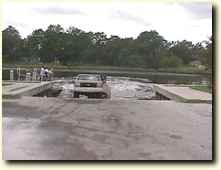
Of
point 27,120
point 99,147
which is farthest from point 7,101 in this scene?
point 99,147

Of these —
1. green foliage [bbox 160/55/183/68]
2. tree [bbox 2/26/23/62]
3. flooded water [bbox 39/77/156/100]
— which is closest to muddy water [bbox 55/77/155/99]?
flooded water [bbox 39/77/156/100]

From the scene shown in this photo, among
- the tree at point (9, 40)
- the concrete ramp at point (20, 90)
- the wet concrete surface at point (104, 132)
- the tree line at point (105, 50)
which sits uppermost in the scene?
the tree line at point (105, 50)

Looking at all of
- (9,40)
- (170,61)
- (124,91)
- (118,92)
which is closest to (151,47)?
(170,61)

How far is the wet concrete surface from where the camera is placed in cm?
525

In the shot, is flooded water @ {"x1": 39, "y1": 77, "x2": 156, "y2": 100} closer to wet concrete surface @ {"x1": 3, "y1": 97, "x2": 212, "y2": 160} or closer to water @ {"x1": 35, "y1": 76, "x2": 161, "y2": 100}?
water @ {"x1": 35, "y1": 76, "x2": 161, "y2": 100}

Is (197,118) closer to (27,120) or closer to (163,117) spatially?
(163,117)

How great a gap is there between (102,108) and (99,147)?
5.02 m

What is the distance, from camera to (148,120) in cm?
873

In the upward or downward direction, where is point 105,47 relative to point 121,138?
upward

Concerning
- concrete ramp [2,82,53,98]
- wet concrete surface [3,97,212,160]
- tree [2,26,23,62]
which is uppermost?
tree [2,26,23,62]

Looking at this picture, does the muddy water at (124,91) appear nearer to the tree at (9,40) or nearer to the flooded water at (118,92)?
the flooded water at (118,92)

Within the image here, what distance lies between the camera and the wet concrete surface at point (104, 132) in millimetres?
5250

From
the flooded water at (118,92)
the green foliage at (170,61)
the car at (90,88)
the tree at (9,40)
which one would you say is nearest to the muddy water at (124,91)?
the flooded water at (118,92)

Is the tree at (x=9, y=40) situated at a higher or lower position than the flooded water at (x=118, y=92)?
higher
